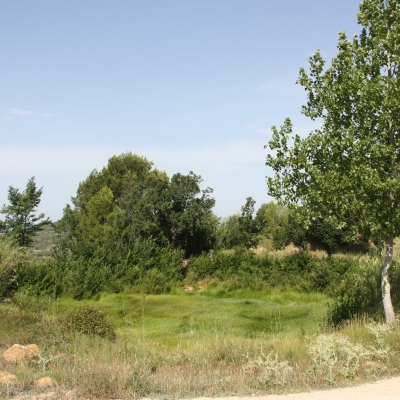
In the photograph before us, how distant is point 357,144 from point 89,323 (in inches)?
285

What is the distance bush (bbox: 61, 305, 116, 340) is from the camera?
10.2 m

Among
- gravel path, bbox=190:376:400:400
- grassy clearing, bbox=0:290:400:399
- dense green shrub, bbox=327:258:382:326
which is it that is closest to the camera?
gravel path, bbox=190:376:400:400

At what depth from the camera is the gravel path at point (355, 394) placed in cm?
544

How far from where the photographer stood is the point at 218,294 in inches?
920

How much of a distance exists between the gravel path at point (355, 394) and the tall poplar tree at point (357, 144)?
3962 mm

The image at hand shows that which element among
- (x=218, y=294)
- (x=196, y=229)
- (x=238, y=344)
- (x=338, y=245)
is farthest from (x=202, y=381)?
(x=338, y=245)

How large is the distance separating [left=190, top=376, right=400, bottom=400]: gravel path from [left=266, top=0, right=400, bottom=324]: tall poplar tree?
3.96 metres

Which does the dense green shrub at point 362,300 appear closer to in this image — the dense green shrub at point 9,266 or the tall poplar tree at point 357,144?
the tall poplar tree at point 357,144

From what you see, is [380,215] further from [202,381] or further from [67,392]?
[67,392]

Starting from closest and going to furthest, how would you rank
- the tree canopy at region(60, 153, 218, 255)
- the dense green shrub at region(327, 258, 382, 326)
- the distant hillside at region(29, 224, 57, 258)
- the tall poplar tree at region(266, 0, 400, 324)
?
the tall poplar tree at region(266, 0, 400, 324) → the dense green shrub at region(327, 258, 382, 326) → the tree canopy at region(60, 153, 218, 255) → the distant hillside at region(29, 224, 57, 258)

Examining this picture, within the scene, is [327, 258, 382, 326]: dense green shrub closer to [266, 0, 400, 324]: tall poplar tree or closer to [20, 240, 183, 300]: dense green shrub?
[266, 0, 400, 324]: tall poplar tree

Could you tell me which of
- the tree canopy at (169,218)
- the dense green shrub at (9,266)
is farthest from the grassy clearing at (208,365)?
the tree canopy at (169,218)

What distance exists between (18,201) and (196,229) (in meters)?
14.2

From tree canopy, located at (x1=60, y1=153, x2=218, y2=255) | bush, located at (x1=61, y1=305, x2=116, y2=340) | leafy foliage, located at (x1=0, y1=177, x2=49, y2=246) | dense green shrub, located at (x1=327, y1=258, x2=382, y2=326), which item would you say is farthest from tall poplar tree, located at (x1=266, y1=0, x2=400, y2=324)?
leafy foliage, located at (x1=0, y1=177, x2=49, y2=246)
